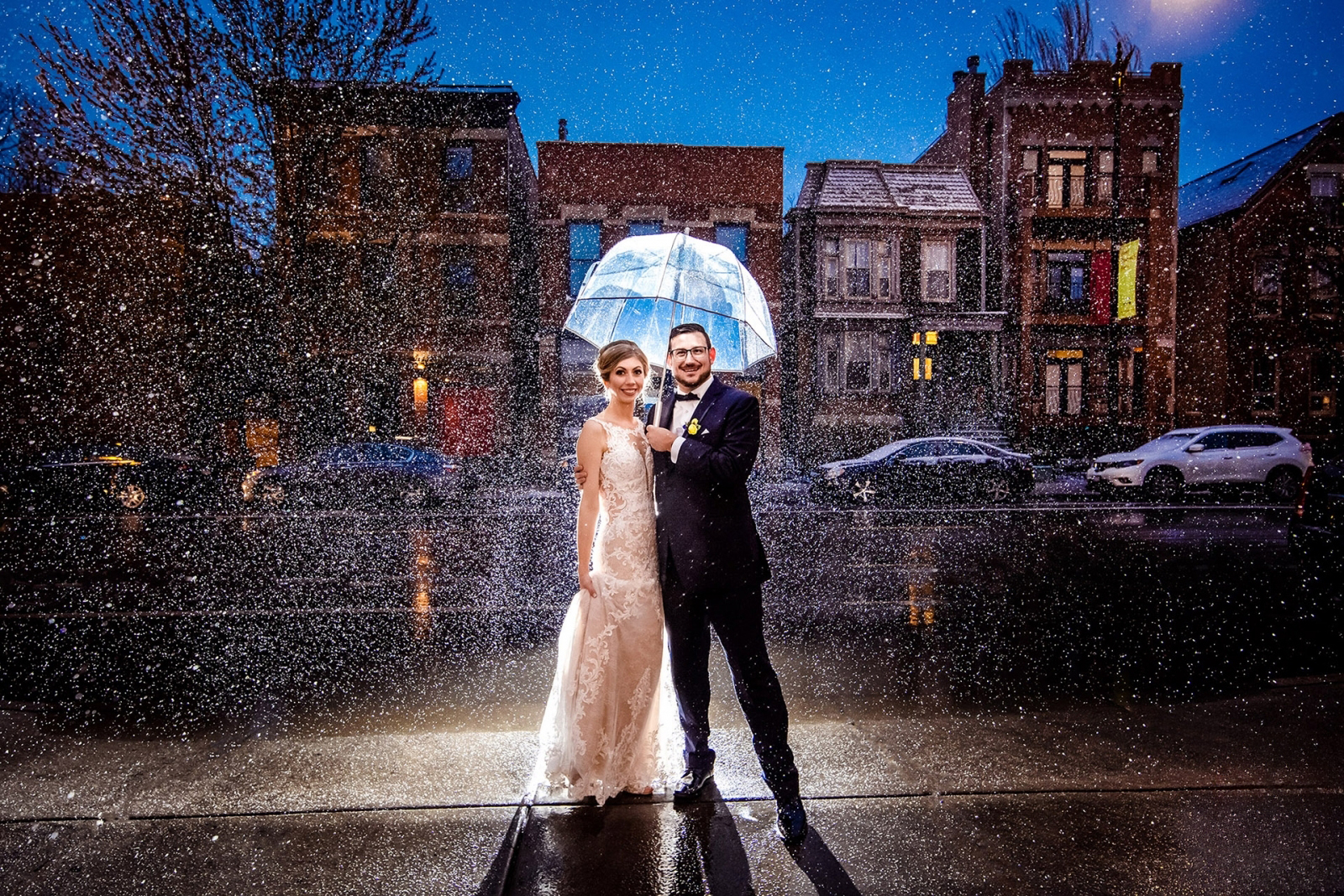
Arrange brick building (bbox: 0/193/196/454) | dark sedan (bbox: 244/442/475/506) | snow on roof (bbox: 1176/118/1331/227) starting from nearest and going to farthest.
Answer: dark sedan (bbox: 244/442/475/506) < brick building (bbox: 0/193/196/454) < snow on roof (bbox: 1176/118/1331/227)

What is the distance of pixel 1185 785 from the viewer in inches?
125

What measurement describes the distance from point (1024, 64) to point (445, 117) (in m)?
19.6

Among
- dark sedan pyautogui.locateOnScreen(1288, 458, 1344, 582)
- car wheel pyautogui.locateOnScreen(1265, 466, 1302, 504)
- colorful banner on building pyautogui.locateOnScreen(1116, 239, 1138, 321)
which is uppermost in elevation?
colorful banner on building pyautogui.locateOnScreen(1116, 239, 1138, 321)

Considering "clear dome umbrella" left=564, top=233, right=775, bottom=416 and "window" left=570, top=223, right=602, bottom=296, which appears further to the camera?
"window" left=570, top=223, right=602, bottom=296

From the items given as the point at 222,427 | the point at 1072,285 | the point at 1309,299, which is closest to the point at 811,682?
the point at 222,427

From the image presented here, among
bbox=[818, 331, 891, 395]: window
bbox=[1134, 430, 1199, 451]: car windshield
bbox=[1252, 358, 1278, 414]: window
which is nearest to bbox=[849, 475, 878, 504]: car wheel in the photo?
bbox=[1134, 430, 1199, 451]: car windshield

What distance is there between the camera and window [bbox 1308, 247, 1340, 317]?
24652 mm

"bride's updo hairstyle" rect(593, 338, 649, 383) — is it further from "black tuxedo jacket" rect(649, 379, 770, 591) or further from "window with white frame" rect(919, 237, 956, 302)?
"window with white frame" rect(919, 237, 956, 302)

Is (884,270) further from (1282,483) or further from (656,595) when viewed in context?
(656,595)

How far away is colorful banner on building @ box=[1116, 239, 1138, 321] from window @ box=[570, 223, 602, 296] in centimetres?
1720

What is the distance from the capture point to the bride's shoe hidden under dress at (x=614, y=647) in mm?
3051

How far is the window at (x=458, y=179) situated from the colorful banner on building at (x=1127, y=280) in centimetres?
2132

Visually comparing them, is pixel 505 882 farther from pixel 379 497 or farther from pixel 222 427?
pixel 222 427

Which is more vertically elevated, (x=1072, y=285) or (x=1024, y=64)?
(x=1024, y=64)
